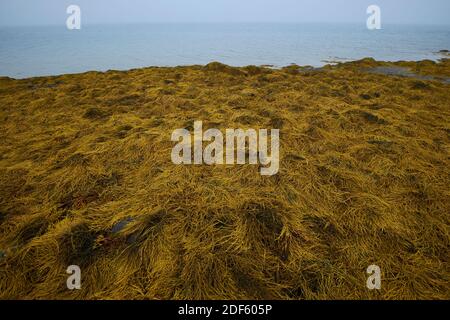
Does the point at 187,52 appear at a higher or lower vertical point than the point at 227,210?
higher

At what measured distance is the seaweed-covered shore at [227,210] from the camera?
6.20ft

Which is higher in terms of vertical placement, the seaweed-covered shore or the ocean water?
the ocean water

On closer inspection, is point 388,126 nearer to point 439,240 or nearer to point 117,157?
point 439,240

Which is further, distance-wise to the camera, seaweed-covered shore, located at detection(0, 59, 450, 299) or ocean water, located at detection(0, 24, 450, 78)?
ocean water, located at detection(0, 24, 450, 78)

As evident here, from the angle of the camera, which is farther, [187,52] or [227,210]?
[187,52]

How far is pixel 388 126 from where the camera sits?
4504mm

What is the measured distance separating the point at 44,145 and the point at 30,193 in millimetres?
1473

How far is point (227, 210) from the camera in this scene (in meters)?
2.49

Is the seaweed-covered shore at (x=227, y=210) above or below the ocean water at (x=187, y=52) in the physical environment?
below

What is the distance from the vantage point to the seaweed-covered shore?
1.89 meters

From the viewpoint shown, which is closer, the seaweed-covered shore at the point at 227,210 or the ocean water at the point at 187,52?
the seaweed-covered shore at the point at 227,210

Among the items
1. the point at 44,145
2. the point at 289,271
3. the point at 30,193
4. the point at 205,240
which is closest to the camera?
the point at 289,271

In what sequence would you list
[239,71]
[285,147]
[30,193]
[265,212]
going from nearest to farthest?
[265,212]
[30,193]
[285,147]
[239,71]

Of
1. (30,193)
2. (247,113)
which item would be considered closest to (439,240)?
(247,113)
